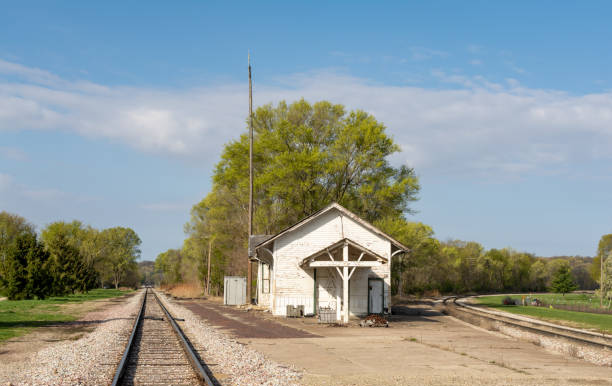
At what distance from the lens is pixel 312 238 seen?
30.7 meters

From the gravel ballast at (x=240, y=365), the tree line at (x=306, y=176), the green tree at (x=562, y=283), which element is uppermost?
the tree line at (x=306, y=176)

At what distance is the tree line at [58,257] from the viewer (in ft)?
145

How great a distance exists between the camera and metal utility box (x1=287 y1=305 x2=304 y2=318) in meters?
29.3

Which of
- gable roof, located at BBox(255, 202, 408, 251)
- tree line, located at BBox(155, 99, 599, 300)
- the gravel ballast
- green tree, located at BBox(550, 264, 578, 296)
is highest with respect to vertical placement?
tree line, located at BBox(155, 99, 599, 300)

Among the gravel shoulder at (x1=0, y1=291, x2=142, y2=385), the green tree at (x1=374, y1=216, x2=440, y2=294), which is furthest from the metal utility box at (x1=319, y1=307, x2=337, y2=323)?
the green tree at (x1=374, y1=216, x2=440, y2=294)

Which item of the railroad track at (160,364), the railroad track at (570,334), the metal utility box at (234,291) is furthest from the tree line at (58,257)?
the railroad track at (570,334)

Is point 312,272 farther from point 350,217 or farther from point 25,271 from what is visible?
point 25,271

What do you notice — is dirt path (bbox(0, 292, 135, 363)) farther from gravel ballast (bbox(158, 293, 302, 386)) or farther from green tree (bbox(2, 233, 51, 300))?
green tree (bbox(2, 233, 51, 300))

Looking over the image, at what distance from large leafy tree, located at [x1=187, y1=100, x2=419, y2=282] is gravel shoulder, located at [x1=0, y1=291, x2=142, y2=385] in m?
25.6

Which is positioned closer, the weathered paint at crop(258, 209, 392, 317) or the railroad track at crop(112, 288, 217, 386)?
the railroad track at crop(112, 288, 217, 386)

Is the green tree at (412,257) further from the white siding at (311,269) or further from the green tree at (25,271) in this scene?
the green tree at (25,271)

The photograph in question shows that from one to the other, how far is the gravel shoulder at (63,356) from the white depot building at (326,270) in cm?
1101

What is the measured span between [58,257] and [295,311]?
39640 millimetres

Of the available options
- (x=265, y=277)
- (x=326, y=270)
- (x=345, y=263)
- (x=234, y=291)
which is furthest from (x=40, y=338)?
(x=234, y=291)
